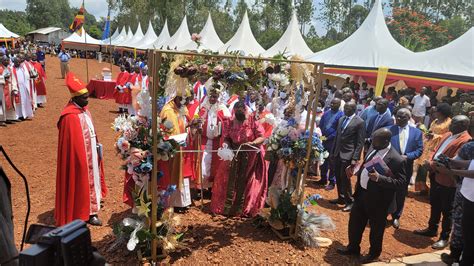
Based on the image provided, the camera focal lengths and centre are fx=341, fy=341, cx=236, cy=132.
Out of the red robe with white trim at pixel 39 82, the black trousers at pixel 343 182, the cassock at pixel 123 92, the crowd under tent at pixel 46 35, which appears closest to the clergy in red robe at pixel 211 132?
the black trousers at pixel 343 182

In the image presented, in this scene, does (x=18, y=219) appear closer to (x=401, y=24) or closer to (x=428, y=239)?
(x=428, y=239)

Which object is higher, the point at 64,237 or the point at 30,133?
the point at 64,237

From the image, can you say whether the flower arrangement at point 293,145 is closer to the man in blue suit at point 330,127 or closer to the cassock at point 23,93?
the man in blue suit at point 330,127

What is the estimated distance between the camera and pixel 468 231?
4098mm

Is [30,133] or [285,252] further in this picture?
[30,133]

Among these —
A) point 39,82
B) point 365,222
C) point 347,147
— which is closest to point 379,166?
point 365,222

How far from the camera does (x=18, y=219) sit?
537cm

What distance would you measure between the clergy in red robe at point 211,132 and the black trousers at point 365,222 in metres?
2.54

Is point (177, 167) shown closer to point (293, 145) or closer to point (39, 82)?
point (293, 145)

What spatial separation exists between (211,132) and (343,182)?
2768 mm

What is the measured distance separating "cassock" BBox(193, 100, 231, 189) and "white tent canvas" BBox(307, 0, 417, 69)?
8.92m

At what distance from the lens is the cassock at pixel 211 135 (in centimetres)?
621

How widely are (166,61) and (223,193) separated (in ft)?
8.62

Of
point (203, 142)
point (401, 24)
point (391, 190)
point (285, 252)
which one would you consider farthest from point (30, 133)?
point (401, 24)
